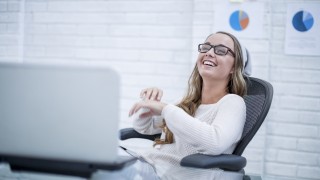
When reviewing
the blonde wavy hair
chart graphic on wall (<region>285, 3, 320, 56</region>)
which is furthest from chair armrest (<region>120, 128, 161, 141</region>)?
chart graphic on wall (<region>285, 3, 320, 56</region>)

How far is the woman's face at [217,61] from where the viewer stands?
174cm

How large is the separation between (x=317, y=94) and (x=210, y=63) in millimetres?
1258

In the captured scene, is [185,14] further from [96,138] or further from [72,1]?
[96,138]

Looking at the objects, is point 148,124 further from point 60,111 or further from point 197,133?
point 60,111

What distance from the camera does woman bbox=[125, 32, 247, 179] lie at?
138 cm

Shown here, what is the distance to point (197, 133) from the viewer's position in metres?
1.36

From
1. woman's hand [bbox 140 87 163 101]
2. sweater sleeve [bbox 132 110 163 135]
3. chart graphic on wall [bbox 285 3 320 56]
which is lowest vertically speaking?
sweater sleeve [bbox 132 110 163 135]

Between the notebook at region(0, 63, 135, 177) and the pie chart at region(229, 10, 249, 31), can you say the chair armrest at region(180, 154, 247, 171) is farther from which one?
the pie chart at region(229, 10, 249, 31)

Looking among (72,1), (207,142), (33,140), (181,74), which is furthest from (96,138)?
(72,1)

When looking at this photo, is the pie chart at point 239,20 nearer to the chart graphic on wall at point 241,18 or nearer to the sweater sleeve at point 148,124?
the chart graphic on wall at point 241,18

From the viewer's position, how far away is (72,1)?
3109mm

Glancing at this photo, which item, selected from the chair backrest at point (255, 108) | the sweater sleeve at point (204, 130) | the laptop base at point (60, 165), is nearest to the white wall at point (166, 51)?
the chair backrest at point (255, 108)

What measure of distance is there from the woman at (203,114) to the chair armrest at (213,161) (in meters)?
0.05

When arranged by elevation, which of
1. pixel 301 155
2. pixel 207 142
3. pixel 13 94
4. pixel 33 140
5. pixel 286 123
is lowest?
pixel 301 155
